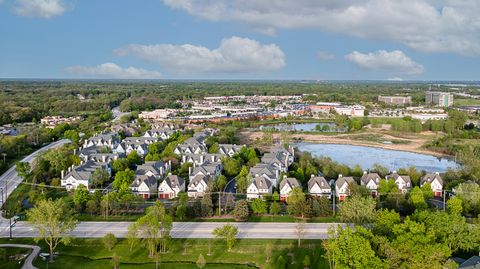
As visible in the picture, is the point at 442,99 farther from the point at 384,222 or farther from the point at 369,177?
the point at 384,222

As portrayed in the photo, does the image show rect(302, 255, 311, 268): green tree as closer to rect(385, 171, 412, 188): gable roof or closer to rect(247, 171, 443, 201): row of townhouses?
rect(247, 171, 443, 201): row of townhouses

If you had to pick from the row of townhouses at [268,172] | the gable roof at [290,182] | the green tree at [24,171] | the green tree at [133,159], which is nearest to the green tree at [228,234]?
the row of townhouses at [268,172]

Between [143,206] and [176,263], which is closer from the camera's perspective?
[176,263]

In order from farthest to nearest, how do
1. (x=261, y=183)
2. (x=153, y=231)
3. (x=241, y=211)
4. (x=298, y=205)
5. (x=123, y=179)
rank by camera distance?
(x=123, y=179) < (x=261, y=183) < (x=298, y=205) < (x=241, y=211) < (x=153, y=231)

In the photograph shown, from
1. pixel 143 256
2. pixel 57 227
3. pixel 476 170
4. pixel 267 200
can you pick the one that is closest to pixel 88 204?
pixel 57 227

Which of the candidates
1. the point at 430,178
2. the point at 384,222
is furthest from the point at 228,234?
the point at 430,178

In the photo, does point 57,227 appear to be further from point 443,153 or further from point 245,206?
point 443,153

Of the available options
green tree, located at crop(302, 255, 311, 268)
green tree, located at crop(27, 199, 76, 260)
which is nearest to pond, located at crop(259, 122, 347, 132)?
green tree, located at crop(302, 255, 311, 268)
